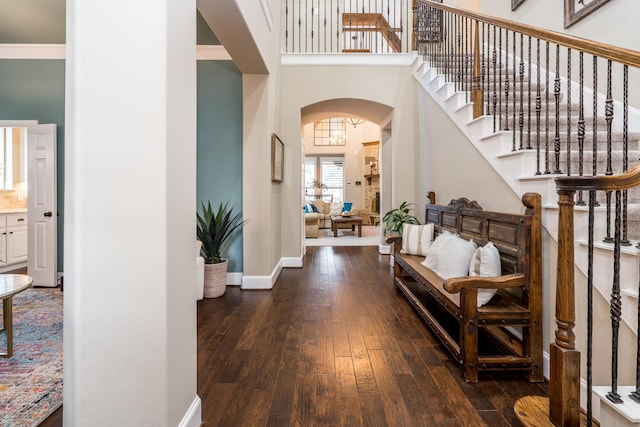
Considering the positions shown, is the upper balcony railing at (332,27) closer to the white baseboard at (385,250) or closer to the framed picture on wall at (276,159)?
the framed picture on wall at (276,159)

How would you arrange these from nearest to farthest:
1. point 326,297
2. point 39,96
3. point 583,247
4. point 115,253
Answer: point 115,253 → point 583,247 → point 326,297 → point 39,96

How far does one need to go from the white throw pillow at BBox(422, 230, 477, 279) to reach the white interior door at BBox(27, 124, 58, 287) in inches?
173

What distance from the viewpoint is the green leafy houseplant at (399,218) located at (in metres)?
4.38

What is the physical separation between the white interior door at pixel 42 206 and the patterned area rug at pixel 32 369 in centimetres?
83

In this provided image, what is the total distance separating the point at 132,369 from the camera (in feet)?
4.07

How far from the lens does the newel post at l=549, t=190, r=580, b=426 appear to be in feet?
4.32

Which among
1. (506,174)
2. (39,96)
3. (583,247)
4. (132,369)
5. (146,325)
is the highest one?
(39,96)

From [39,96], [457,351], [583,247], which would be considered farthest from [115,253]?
[39,96]

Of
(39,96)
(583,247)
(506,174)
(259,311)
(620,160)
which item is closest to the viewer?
(583,247)

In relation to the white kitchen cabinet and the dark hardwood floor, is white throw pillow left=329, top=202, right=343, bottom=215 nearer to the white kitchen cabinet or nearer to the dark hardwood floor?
the dark hardwood floor

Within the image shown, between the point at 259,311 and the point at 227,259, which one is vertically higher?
the point at 227,259

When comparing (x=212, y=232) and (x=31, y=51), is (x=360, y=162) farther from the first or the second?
(x=31, y=51)

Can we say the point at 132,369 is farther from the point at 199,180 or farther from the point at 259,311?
the point at 199,180

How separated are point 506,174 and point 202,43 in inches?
141
